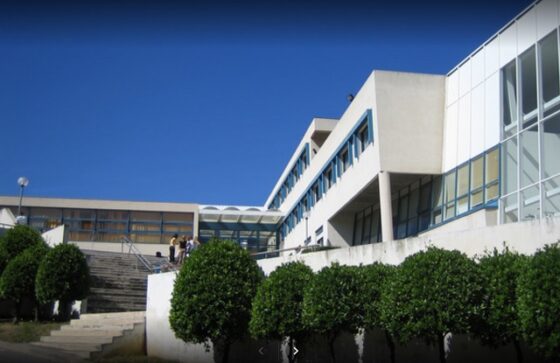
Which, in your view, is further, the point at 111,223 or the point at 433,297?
the point at 111,223

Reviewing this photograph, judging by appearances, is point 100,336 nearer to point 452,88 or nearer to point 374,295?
point 374,295

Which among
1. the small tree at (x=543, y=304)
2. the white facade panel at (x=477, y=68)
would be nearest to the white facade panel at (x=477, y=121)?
the white facade panel at (x=477, y=68)

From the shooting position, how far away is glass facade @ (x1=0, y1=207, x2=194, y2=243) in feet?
144

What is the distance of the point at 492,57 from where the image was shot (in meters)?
21.2

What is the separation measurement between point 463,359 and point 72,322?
43.3ft

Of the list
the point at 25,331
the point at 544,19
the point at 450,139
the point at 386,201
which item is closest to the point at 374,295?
the point at 386,201

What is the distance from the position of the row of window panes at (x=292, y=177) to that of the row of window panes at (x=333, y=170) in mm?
2488

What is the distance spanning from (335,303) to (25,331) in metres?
11.5

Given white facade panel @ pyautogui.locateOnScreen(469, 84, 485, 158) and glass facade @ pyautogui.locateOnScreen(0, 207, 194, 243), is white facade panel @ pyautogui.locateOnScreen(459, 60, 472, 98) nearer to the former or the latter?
white facade panel @ pyautogui.locateOnScreen(469, 84, 485, 158)

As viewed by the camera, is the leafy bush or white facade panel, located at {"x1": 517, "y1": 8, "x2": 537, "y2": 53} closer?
white facade panel, located at {"x1": 517, "y1": 8, "x2": 537, "y2": 53}

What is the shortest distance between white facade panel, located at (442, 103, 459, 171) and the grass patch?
14693 mm

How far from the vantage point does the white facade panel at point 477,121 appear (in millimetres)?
21469

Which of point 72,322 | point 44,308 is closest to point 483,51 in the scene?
point 72,322

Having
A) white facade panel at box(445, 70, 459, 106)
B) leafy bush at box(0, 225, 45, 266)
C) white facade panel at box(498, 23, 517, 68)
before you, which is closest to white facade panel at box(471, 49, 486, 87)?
white facade panel at box(498, 23, 517, 68)
